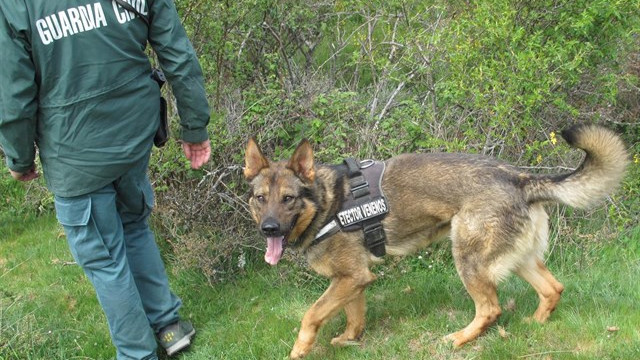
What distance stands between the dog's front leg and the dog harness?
301 millimetres

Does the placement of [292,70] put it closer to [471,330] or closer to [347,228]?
[347,228]

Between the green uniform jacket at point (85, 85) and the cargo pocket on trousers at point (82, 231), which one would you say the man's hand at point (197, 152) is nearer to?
the green uniform jacket at point (85, 85)

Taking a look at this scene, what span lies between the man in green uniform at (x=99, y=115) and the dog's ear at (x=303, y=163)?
63 centimetres

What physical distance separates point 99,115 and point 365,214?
5.91ft

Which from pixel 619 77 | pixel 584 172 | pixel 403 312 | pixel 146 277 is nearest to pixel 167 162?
pixel 146 277

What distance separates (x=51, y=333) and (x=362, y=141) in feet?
9.67

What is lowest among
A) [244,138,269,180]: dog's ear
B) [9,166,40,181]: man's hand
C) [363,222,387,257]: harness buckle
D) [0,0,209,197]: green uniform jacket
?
[363,222,387,257]: harness buckle

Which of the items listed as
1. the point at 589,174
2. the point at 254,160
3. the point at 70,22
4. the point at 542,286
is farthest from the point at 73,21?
the point at 542,286

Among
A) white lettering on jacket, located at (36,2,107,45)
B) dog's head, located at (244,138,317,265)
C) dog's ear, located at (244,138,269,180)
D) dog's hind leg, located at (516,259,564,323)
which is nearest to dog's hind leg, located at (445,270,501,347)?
dog's hind leg, located at (516,259,564,323)

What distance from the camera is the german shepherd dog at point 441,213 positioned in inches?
149

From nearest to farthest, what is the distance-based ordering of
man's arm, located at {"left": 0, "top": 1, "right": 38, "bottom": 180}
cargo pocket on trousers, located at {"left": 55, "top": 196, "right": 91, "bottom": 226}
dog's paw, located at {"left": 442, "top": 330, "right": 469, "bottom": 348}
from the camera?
man's arm, located at {"left": 0, "top": 1, "right": 38, "bottom": 180} < cargo pocket on trousers, located at {"left": 55, "top": 196, "right": 91, "bottom": 226} < dog's paw, located at {"left": 442, "top": 330, "right": 469, "bottom": 348}

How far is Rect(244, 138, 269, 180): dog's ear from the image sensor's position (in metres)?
4.16

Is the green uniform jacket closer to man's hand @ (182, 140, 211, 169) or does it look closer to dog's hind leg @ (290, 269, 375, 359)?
man's hand @ (182, 140, 211, 169)

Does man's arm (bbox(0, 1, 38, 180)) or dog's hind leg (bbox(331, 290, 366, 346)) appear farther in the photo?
dog's hind leg (bbox(331, 290, 366, 346))
